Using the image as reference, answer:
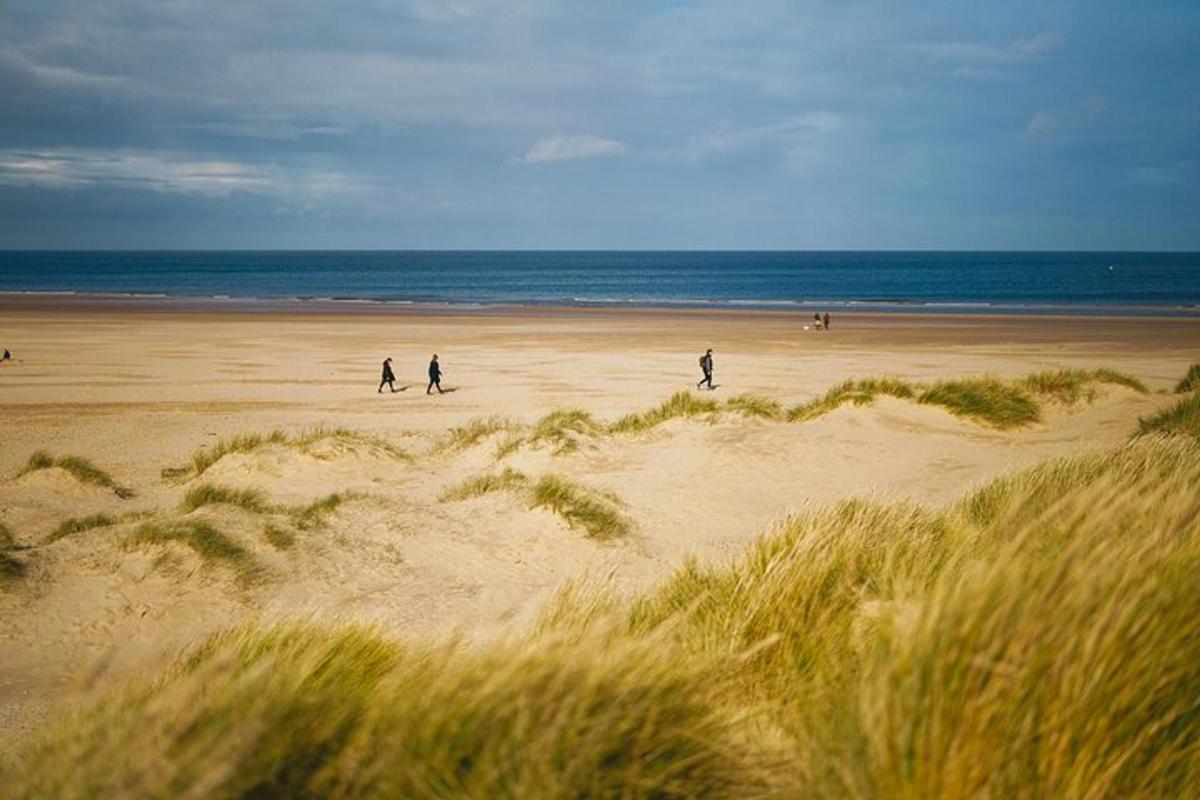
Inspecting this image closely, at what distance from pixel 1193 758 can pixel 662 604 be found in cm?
277

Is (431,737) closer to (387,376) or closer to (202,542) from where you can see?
(202,542)

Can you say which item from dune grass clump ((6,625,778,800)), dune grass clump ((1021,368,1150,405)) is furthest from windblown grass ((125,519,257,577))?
dune grass clump ((1021,368,1150,405))

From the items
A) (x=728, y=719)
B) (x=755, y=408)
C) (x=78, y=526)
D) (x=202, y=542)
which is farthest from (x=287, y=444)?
(x=728, y=719)

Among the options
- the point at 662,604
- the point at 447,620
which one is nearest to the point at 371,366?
the point at 447,620

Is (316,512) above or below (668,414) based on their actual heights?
below

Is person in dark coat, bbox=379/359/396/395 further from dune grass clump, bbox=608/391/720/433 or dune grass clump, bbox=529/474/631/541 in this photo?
dune grass clump, bbox=529/474/631/541

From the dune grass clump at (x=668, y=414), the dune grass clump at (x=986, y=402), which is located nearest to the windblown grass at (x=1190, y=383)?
the dune grass clump at (x=986, y=402)

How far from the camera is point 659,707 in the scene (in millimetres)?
3062

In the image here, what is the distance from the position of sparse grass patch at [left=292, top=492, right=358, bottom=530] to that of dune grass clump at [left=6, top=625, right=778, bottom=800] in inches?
264

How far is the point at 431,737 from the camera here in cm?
286

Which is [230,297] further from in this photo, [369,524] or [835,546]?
[835,546]

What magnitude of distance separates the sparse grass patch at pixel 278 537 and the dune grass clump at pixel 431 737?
609 centimetres

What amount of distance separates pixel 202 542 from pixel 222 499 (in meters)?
2.18

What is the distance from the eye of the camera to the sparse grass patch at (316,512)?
9.94 metres
